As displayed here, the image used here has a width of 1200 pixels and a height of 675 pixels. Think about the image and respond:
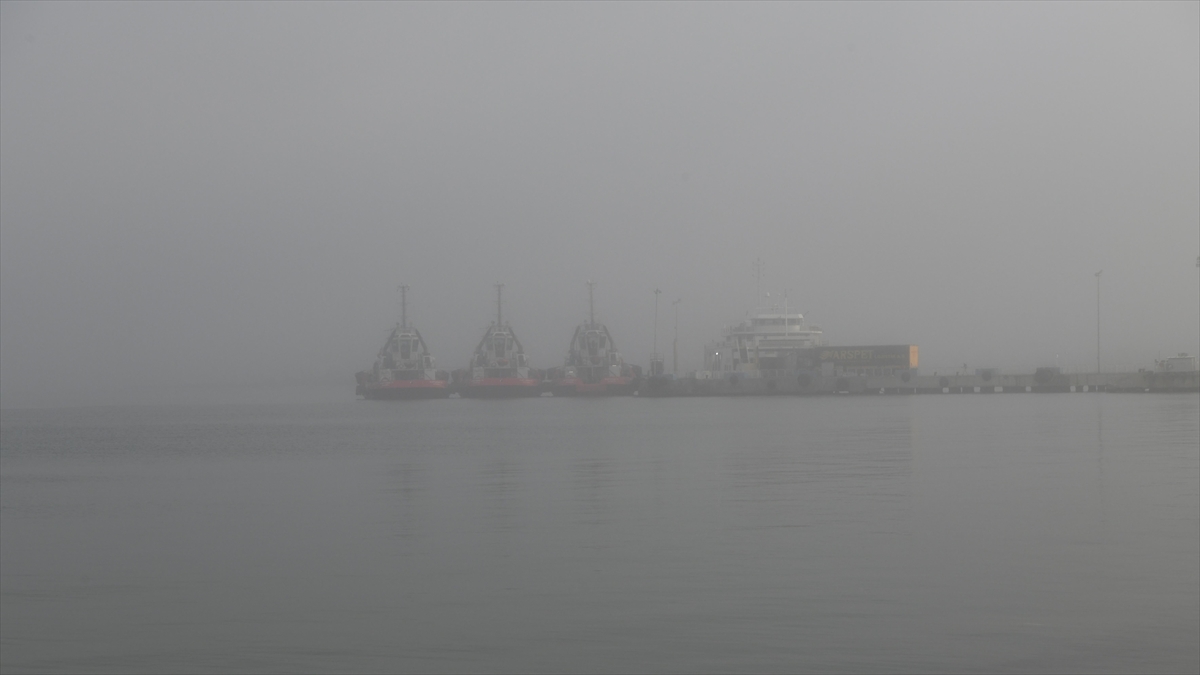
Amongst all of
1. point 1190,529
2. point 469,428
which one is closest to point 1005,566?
point 1190,529

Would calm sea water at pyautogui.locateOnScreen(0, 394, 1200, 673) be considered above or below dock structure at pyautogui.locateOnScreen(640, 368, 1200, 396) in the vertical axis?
below

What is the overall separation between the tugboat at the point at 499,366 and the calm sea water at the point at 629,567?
58.8 meters

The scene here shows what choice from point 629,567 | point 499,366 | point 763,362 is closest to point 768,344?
point 763,362

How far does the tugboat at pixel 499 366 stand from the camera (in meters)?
80.8

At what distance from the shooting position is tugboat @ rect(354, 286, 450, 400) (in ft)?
259

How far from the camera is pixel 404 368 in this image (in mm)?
79750

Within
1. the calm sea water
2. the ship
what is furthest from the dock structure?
the calm sea water

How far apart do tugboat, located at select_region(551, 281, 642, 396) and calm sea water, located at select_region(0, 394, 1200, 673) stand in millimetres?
60676

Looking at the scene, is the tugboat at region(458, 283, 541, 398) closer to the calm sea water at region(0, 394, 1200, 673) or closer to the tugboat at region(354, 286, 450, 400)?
the tugboat at region(354, 286, 450, 400)

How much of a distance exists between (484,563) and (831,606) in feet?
12.6

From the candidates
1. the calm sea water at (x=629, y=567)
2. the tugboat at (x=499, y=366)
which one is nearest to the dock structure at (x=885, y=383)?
the tugboat at (x=499, y=366)

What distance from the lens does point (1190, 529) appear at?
11523mm

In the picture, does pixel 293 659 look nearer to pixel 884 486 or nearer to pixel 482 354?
pixel 884 486

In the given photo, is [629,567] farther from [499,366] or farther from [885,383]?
[499,366]
